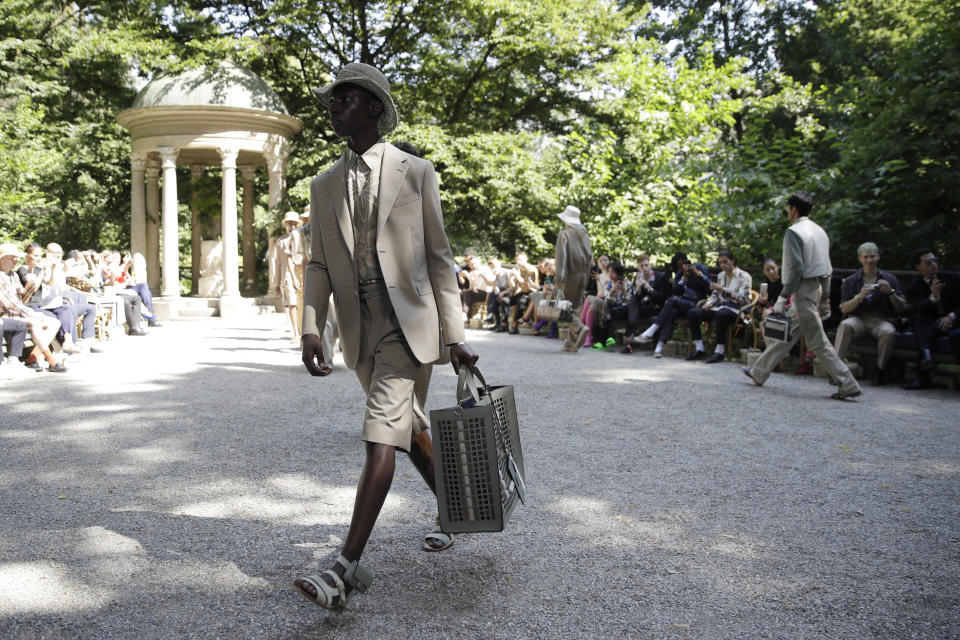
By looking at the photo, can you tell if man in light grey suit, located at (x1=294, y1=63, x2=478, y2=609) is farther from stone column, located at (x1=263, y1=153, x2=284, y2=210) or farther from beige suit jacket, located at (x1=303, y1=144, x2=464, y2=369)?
stone column, located at (x1=263, y1=153, x2=284, y2=210)

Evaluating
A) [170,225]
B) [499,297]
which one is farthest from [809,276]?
[170,225]

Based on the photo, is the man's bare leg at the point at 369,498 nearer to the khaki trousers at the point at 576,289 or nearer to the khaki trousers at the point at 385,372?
the khaki trousers at the point at 385,372

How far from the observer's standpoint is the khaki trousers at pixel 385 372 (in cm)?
324

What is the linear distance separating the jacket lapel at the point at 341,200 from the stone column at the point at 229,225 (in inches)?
806

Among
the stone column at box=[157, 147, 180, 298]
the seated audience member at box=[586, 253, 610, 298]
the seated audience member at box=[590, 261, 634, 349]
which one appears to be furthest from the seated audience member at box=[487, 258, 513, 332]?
the stone column at box=[157, 147, 180, 298]

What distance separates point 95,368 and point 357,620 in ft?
30.6

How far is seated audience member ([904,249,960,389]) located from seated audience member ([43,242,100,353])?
11.2m

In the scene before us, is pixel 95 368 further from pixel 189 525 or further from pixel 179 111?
pixel 179 111

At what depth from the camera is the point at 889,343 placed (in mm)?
9570

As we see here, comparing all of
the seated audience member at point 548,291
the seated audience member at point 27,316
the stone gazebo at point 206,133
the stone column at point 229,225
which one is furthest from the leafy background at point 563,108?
the seated audience member at point 27,316

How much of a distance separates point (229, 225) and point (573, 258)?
14.0 m

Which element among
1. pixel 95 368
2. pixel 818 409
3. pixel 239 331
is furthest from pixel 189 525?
pixel 239 331

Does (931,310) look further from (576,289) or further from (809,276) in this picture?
(576,289)

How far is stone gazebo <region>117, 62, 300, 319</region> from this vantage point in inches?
910
